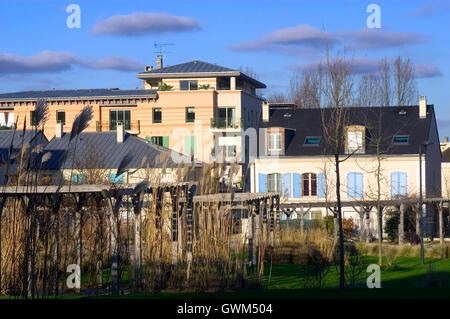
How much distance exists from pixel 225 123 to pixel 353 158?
10.2 meters

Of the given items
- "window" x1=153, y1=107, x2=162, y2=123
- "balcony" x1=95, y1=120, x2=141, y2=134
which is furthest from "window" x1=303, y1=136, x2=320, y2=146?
"balcony" x1=95, y1=120, x2=141, y2=134

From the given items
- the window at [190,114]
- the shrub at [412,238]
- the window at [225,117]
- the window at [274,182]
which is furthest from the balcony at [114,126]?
the shrub at [412,238]

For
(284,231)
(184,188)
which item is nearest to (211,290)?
(184,188)

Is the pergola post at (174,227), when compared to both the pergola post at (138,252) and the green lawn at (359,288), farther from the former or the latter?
the green lawn at (359,288)

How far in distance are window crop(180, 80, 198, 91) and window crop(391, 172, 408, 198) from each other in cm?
1517

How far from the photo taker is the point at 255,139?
45156mm

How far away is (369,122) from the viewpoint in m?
41.7

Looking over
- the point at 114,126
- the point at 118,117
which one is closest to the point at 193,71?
the point at 118,117

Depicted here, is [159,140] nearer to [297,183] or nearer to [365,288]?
[297,183]

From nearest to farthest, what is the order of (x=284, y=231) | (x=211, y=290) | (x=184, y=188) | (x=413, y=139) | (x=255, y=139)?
(x=211, y=290) < (x=184, y=188) < (x=284, y=231) < (x=413, y=139) < (x=255, y=139)

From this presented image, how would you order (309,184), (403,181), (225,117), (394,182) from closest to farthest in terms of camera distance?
1. (403,181)
2. (394,182)
3. (309,184)
4. (225,117)

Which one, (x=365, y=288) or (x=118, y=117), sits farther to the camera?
(x=118, y=117)
